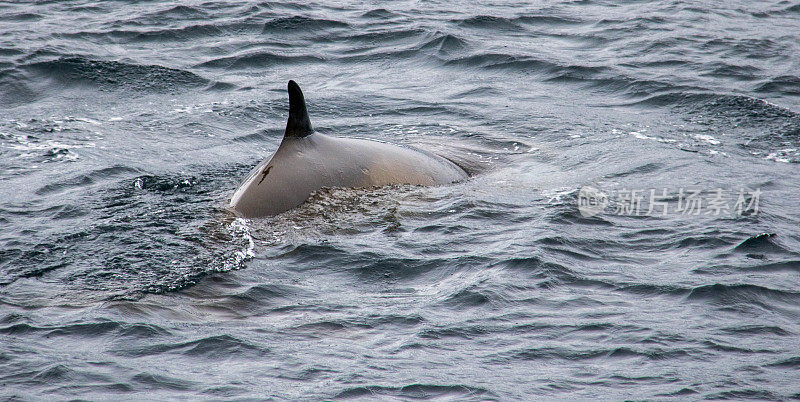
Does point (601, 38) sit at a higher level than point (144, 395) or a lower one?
higher

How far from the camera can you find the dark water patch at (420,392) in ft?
16.9

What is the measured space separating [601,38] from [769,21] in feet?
10.8

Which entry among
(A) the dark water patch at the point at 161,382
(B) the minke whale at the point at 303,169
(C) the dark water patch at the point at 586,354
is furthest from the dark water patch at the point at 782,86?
(A) the dark water patch at the point at 161,382

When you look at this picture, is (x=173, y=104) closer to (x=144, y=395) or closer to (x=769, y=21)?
(x=144, y=395)

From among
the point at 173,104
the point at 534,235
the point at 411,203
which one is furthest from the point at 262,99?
the point at 534,235

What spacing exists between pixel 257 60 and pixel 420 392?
407 inches

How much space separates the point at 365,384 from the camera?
5.25 metres

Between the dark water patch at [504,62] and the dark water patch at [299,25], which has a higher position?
the dark water patch at [299,25]

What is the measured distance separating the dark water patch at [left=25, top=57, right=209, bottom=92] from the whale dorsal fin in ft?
19.7

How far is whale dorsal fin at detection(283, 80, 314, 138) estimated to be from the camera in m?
7.33

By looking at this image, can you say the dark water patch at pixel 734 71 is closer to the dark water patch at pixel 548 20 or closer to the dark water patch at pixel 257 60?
the dark water patch at pixel 548 20

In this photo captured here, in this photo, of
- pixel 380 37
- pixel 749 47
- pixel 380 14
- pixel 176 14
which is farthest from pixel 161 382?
pixel 380 14

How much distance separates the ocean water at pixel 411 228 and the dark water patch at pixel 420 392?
0.5 inches

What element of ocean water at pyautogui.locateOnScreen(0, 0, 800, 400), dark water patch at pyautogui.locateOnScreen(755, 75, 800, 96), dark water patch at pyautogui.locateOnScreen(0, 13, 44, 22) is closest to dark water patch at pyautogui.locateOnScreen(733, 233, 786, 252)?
ocean water at pyautogui.locateOnScreen(0, 0, 800, 400)
